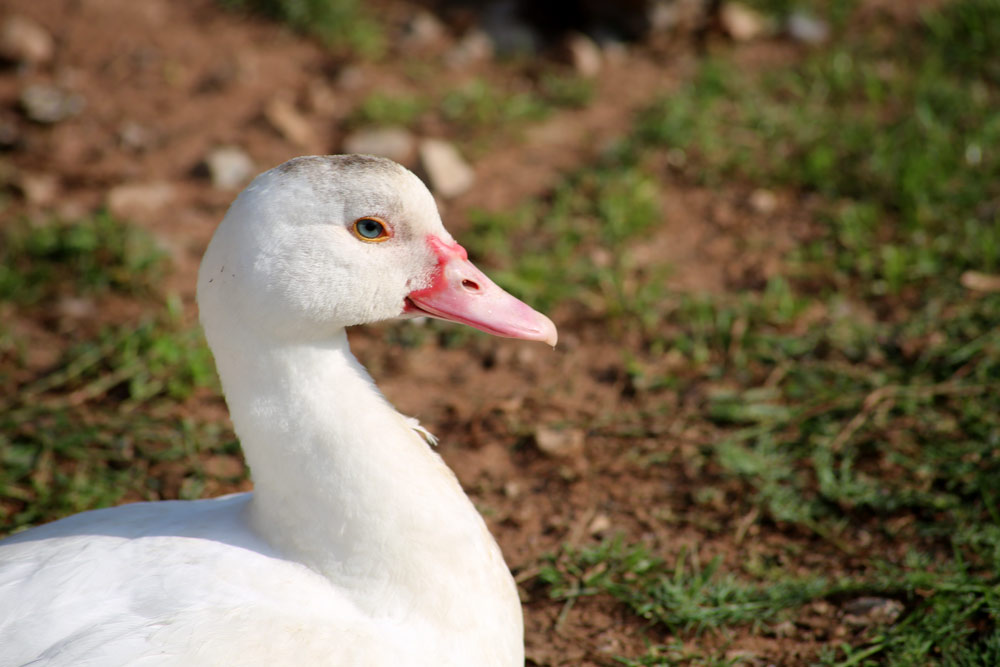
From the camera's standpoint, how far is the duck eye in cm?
221

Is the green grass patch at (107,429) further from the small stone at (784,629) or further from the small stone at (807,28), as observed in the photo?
the small stone at (807,28)

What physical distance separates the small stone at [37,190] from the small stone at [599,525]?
3240mm

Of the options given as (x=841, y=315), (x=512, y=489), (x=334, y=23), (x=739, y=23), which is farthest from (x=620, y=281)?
(x=334, y=23)

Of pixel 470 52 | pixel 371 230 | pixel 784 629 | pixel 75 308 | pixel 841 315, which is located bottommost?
pixel 75 308

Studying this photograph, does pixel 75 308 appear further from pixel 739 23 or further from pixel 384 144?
pixel 739 23

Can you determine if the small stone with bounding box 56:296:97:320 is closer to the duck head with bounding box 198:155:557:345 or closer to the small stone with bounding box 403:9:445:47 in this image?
the duck head with bounding box 198:155:557:345

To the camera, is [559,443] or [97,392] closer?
[559,443]

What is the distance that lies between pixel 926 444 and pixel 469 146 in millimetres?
2774

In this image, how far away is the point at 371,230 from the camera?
224 cm

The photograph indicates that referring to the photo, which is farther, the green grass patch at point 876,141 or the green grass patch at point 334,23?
the green grass patch at point 334,23

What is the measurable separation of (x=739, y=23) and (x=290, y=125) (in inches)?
106

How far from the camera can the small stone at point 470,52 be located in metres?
5.62

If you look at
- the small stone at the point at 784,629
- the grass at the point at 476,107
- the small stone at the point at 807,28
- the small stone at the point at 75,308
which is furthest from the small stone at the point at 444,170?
the small stone at the point at 784,629

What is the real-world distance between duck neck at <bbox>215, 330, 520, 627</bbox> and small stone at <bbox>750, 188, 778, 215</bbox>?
9.27 ft
